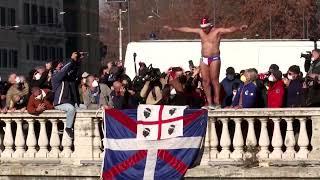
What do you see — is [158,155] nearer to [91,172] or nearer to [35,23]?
[91,172]

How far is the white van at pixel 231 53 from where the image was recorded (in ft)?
115

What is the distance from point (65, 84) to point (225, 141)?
3.09 m

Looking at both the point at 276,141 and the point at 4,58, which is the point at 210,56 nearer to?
the point at 276,141

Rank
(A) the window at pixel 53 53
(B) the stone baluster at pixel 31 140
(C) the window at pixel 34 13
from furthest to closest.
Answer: (A) the window at pixel 53 53 < (C) the window at pixel 34 13 < (B) the stone baluster at pixel 31 140

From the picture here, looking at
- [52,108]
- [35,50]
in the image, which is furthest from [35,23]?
[52,108]

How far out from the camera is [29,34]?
110812 millimetres

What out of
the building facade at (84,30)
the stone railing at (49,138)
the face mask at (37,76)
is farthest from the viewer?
the building facade at (84,30)

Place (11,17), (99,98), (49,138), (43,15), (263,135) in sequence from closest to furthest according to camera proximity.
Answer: (263,135) < (49,138) < (99,98) < (11,17) < (43,15)

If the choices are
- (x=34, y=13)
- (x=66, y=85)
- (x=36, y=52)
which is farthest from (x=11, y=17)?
(x=66, y=85)

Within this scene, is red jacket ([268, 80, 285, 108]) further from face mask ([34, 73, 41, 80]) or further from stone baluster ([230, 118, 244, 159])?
face mask ([34, 73, 41, 80])

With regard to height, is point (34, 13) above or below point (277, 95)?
above

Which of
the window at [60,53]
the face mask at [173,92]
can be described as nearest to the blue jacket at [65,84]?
the face mask at [173,92]

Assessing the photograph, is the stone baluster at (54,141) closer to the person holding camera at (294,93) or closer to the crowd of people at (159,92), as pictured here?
the crowd of people at (159,92)

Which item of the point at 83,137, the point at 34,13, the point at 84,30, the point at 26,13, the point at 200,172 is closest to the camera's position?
the point at 200,172
